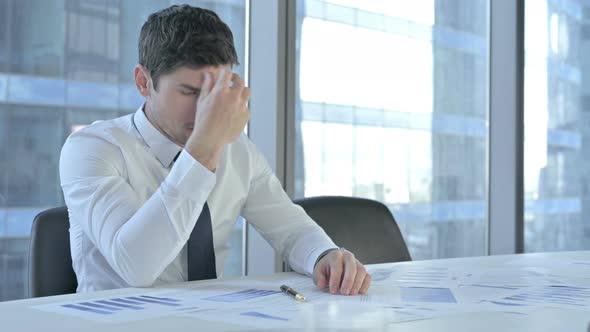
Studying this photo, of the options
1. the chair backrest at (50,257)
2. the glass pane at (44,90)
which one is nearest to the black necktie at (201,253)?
the chair backrest at (50,257)

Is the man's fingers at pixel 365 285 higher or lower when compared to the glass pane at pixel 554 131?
lower

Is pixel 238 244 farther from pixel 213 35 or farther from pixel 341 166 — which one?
pixel 213 35

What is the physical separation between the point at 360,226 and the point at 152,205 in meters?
0.83

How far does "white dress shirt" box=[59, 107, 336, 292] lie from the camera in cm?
148

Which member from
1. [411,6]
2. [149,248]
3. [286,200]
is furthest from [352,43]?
[149,248]

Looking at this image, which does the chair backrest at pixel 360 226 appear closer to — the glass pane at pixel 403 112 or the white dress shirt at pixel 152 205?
the white dress shirt at pixel 152 205

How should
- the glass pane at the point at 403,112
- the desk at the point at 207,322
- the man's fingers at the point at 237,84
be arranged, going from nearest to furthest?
the desk at the point at 207,322, the man's fingers at the point at 237,84, the glass pane at the point at 403,112

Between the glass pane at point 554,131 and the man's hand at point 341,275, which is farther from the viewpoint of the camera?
the glass pane at point 554,131

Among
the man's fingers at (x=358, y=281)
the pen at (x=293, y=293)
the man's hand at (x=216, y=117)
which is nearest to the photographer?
the pen at (x=293, y=293)

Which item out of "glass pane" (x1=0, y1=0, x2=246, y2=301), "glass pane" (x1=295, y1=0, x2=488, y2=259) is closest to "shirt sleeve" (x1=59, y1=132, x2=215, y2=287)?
"glass pane" (x1=0, y1=0, x2=246, y2=301)

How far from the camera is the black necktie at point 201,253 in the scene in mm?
1705

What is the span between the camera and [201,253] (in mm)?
1718

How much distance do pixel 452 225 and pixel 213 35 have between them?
259 cm

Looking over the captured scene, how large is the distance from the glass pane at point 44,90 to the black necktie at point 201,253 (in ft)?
3.39
